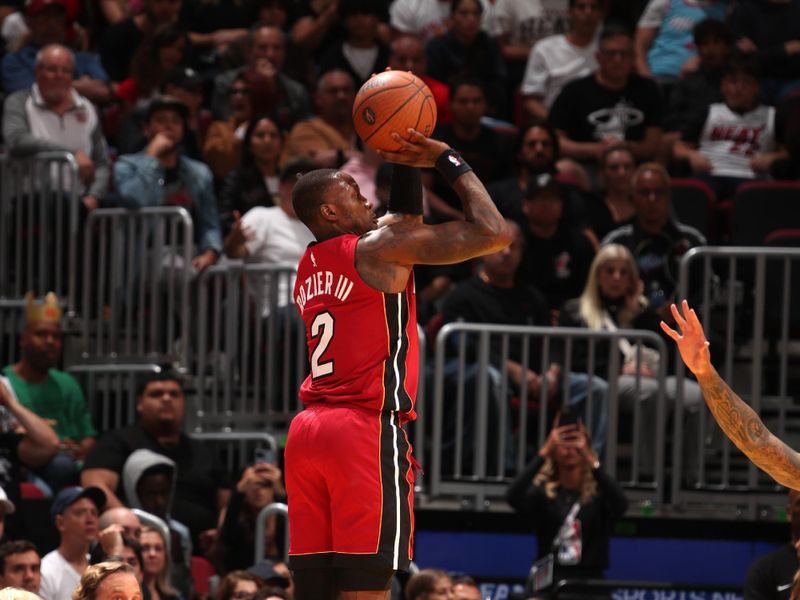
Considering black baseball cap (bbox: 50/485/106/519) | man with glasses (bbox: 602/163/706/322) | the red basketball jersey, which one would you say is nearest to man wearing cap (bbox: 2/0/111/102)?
man with glasses (bbox: 602/163/706/322)

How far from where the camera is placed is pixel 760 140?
50.5 feet

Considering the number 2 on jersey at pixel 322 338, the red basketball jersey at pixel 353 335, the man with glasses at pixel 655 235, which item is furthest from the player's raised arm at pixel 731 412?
the man with glasses at pixel 655 235

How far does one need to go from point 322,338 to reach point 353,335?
15 centimetres

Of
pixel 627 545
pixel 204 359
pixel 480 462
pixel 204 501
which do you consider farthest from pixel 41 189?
pixel 627 545

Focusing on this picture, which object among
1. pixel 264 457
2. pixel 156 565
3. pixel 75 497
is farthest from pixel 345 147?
pixel 156 565

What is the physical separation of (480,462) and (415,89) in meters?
5.26

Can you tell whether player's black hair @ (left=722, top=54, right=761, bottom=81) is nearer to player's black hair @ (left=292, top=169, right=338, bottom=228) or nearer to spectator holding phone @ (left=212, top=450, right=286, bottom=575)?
spectator holding phone @ (left=212, top=450, right=286, bottom=575)

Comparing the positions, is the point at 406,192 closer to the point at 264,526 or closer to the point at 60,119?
the point at 264,526

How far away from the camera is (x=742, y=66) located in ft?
50.3

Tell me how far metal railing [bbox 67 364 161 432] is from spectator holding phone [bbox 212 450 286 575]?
206 cm

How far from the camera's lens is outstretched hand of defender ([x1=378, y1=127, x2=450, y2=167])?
272 inches

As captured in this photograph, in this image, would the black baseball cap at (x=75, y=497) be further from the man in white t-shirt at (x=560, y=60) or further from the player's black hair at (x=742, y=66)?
the player's black hair at (x=742, y=66)

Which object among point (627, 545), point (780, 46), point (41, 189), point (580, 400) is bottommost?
point (627, 545)

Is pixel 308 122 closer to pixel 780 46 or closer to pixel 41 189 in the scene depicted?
pixel 41 189
